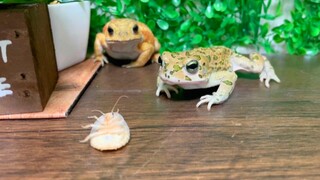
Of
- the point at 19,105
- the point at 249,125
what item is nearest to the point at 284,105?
the point at 249,125

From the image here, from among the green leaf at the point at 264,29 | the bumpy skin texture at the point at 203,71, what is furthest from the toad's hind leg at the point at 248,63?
the green leaf at the point at 264,29

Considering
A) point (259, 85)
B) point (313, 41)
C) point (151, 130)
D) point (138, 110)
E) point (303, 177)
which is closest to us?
point (303, 177)

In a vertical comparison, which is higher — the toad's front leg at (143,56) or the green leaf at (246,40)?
the green leaf at (246,40)

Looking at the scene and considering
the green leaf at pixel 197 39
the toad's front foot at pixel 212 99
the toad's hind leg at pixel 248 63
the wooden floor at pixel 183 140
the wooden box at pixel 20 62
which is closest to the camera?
the wooden floor at pixel 183 140

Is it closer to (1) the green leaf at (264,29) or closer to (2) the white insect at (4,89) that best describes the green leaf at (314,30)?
(1) the green leaf at (264,29)

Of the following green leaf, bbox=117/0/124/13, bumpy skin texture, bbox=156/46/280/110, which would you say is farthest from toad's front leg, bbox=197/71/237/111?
green leaf, bbox=117/0/124/13

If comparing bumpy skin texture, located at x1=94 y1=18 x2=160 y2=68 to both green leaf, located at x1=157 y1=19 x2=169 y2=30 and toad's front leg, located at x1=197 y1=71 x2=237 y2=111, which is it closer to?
green leaf, located at x1=157 y1=19 x2=169 y2=30

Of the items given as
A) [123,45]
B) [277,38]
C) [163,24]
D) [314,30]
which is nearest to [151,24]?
[163,24]

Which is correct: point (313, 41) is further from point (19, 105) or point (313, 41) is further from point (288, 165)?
point (19, 105)

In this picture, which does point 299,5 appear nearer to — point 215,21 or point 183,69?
point 215,21
